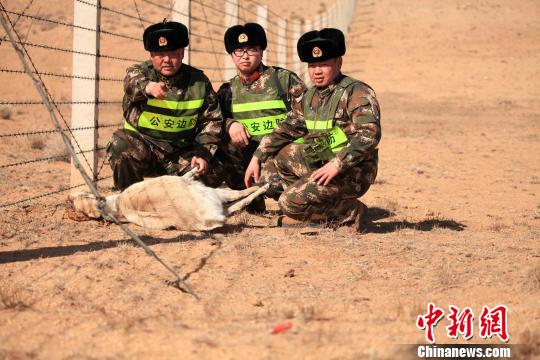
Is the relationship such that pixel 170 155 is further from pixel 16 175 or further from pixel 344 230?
pixel 16 175

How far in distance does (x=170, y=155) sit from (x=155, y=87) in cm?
76

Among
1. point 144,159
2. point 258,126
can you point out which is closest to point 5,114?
point 144,159

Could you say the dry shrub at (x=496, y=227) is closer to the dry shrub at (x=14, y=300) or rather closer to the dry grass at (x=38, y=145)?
the dry shrub at (x=14, y=300)

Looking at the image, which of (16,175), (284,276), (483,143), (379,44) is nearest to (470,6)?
(379,44)

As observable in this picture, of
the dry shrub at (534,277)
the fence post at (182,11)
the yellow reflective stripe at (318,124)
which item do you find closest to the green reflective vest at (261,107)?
the yellow reflective stripe at (318,124)

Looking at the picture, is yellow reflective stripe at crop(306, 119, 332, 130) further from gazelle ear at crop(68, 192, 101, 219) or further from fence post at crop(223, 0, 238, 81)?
fence post at crop(223, 0, 238, 81)

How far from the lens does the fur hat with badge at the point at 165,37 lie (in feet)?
20.2

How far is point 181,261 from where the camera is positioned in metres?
4.92

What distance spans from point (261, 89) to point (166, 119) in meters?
0.91

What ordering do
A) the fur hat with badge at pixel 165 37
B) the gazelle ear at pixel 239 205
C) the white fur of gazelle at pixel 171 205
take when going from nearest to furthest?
the white fur of gazelle at pixel 171 205 → the gazelle ear at pixel 239 205 → the fur hat with badge at pixel 165 37

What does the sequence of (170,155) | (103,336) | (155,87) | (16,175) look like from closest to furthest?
(103,336) → (155,87) → (170,155) → (16,175)

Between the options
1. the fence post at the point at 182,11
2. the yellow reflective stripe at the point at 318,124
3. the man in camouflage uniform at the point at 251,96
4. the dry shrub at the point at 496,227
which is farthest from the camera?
the fence post at the point at 182,11

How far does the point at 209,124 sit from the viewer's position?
6469 millimetres

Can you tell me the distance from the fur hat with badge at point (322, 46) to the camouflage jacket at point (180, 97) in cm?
102
